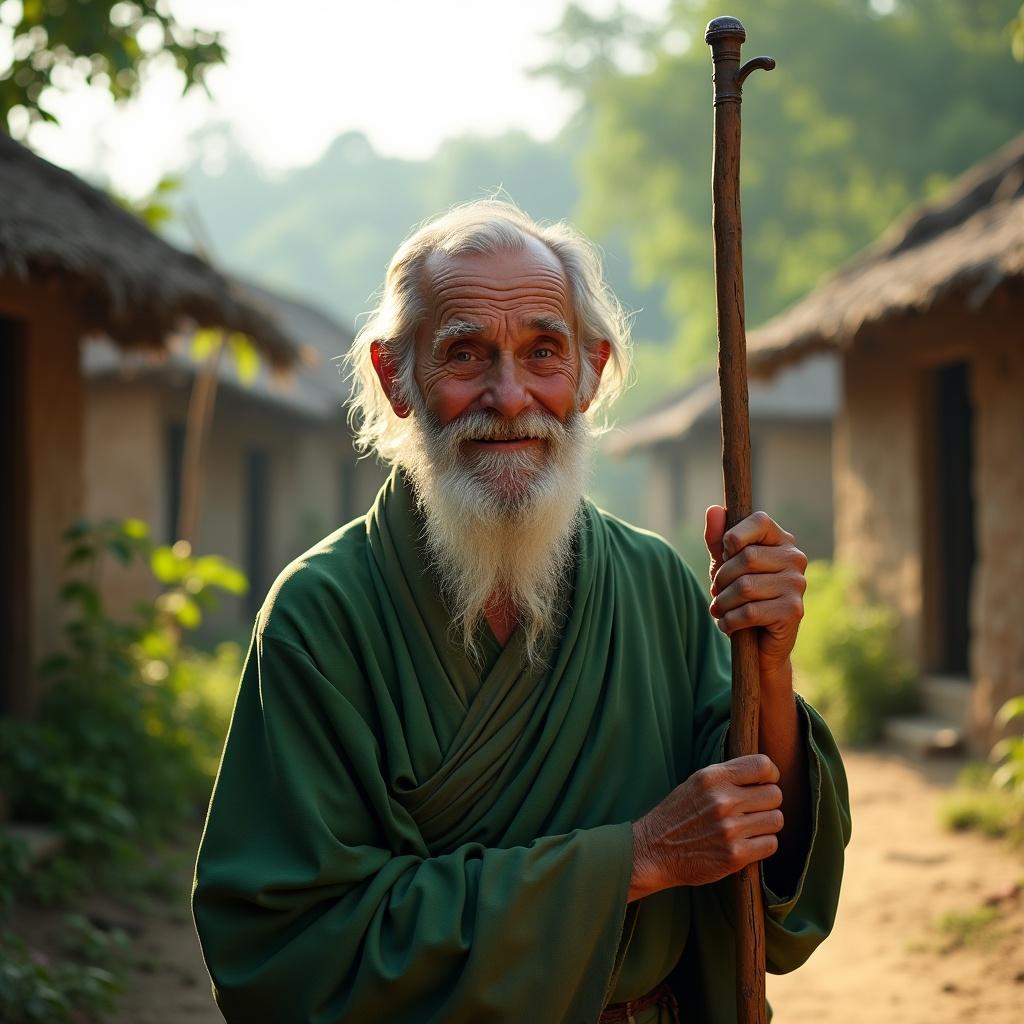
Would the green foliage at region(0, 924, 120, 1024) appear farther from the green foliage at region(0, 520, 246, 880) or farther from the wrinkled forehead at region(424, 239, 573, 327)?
the wrinkled forehead at region(424, 239, 573, 327)

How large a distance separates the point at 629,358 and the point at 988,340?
5552mm

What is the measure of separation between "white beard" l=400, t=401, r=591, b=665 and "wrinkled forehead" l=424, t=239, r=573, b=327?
18 centimetres

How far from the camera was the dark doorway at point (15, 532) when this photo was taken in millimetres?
5996

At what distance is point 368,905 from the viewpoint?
187cm

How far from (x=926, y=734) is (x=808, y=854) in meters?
6.53

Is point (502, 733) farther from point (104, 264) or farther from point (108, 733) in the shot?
point (108, 733)

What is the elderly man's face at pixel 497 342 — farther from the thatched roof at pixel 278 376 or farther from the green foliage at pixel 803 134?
the green foliage at pixel 803 134

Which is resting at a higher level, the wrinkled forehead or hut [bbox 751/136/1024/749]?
hut [bbox 751/136/1024/749]

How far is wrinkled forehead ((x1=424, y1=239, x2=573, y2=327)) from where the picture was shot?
2127 millimetres

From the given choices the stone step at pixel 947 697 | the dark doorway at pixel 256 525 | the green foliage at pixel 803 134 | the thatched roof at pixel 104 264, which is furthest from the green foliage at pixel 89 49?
the green foliage at pixel 803 134

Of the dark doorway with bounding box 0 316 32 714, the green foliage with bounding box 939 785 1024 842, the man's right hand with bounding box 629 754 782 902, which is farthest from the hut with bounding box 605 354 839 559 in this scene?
the man's right hand with bounding box 629 754 782 902

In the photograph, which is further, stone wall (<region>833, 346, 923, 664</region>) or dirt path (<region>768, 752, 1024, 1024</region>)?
stone wall (<region>833, 346, 923, 664</region>)

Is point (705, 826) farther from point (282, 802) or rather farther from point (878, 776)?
point (878, 776)

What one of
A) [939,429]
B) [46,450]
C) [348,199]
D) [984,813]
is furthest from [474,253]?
[348,199]
